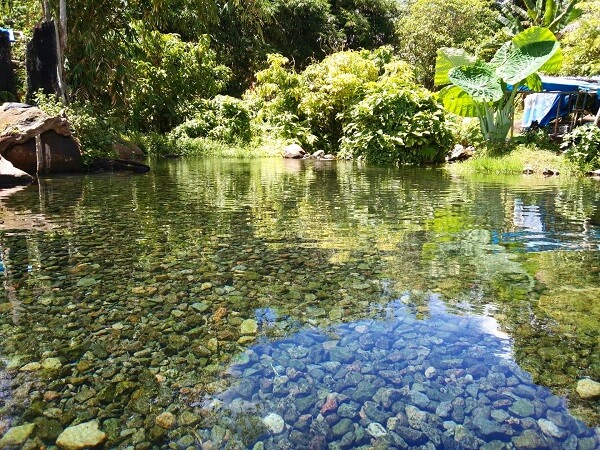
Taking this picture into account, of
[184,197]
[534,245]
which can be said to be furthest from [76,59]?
[534,245]

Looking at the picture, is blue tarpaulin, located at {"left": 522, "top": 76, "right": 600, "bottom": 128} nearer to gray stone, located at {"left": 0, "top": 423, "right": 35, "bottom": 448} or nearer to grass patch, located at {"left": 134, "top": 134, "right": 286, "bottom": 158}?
grass patch, located at {"left": 134, "top": 134, "right": 286, "bottom": 158}

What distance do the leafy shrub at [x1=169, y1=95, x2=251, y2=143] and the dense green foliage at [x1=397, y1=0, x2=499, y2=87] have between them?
41.6 ft

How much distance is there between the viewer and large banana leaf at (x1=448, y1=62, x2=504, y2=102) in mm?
15234

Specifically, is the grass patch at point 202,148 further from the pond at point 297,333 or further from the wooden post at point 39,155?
the pond at point 297,333

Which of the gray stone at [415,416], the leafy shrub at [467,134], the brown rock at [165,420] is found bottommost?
the gray stone at [415,416]

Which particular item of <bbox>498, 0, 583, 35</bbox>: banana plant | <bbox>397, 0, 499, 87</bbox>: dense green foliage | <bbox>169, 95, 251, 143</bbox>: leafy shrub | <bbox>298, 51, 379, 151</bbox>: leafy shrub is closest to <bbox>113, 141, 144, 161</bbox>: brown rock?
<bbox>169, 95, 251, 143</bbox>: leafy shrub

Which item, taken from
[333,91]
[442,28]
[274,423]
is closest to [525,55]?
[333,91]

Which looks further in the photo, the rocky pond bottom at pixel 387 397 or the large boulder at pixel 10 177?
the large boulder at pixel 10 177

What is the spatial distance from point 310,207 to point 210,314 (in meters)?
4.35

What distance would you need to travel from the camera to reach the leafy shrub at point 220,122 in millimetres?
22484

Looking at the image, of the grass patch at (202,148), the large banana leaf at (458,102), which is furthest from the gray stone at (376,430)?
the grass patch at (202,148)

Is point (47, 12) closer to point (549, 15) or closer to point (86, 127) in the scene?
point (86, 127)

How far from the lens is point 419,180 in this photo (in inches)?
447

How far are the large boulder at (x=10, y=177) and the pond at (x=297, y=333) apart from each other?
3919 millimetres
